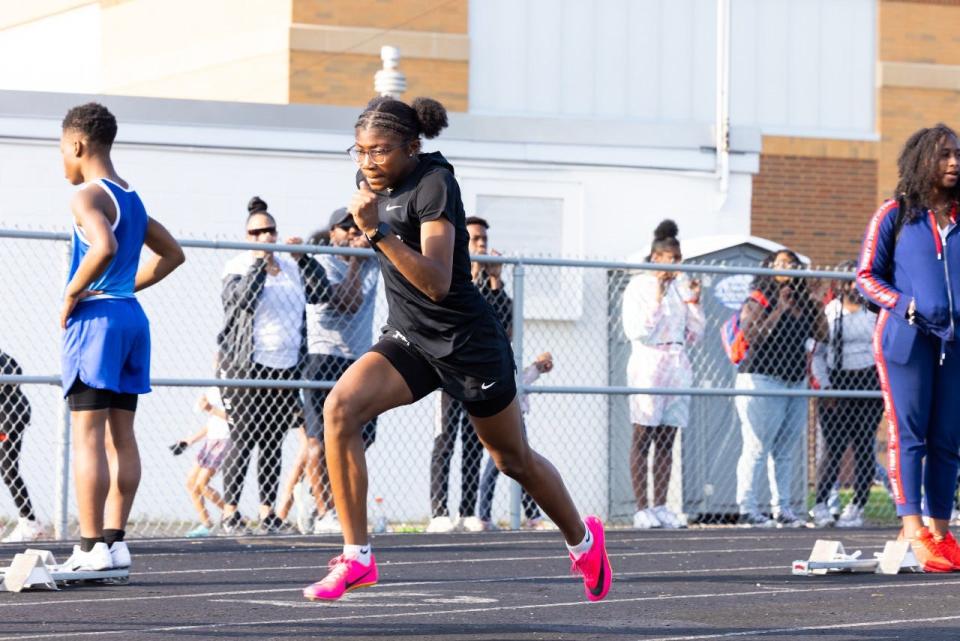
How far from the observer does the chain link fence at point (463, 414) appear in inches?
454

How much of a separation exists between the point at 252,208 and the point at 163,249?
392 cm

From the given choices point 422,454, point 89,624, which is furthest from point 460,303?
point 422,454

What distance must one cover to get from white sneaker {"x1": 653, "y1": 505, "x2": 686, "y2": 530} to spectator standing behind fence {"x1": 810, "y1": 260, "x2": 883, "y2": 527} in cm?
126

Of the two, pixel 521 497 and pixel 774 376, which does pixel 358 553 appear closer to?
pixel 521 497

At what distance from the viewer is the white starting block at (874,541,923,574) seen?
28.2 ft

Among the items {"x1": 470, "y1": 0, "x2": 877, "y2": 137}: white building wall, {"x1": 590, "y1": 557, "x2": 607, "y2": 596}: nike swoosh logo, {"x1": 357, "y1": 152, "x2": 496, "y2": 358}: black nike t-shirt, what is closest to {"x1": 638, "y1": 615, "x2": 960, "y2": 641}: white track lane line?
{"x1": 590, "y1": 557, "x2": 607, "y2": 596}: nike swoosh logo

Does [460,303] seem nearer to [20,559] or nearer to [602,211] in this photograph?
[20,559]

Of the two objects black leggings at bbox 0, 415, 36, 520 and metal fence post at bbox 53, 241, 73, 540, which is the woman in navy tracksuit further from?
black leggings at bbox 0, 415, 36, 520

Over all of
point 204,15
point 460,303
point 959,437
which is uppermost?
point 204,15

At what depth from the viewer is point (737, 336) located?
43.4 feet

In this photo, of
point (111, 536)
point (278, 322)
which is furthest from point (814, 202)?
point (111, 536)

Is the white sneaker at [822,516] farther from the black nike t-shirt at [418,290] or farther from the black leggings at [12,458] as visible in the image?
the black nike t-shirt at [418,290]

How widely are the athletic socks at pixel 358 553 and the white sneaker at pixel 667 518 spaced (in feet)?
21.5

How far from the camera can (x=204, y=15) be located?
22906mm
